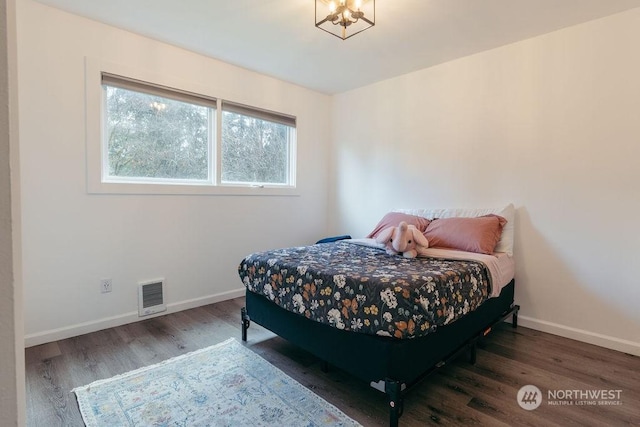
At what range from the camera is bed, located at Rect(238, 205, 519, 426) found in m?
1.57

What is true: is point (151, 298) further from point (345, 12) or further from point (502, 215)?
point (502, 215)

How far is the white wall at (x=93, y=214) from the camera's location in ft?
7.59

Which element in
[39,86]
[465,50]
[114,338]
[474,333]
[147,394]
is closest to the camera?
[147,394]

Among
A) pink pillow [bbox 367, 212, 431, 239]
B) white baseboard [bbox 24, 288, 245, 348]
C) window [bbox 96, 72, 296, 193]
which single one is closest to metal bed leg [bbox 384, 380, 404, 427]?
pink pillow [bbox 367, 212, 431, 239]

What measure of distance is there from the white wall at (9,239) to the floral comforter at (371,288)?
1355 millimetres

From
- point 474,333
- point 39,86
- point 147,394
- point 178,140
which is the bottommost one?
point 147,394

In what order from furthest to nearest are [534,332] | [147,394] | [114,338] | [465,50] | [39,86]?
[465,50] → [534,332] → [114,338] → [39,86] → [147,394]

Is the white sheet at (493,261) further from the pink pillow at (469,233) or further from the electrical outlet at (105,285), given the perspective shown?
the electrical outlet at (105,285)

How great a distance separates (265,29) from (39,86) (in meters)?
1.69

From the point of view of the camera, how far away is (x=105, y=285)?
264 centimetres

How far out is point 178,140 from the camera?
308cm

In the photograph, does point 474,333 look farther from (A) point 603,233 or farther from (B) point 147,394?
(B) point 147,394

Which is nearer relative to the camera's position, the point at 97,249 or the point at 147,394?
the point at 147,394

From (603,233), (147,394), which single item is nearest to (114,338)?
(147,394)
